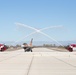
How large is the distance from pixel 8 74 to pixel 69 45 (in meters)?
74.1

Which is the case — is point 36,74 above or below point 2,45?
below

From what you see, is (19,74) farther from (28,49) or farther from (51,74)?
(28,49)

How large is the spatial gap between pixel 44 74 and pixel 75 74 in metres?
2.04

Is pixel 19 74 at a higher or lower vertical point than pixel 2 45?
lower

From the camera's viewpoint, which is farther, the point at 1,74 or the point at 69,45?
the point at 69,45

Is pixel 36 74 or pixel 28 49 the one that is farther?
pixel 28 49

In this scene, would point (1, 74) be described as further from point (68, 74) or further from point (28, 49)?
point (28, 49)

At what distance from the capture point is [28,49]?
110 meters

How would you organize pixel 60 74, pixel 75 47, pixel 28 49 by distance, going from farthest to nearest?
pixel 28 49 → pixel 75 47 → pixel 60 74

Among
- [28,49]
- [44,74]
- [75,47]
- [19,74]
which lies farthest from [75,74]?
[28,49]

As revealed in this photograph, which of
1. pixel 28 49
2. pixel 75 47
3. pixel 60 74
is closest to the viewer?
pixel 60 74

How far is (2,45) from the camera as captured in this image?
9556 cm

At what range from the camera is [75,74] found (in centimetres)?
2052

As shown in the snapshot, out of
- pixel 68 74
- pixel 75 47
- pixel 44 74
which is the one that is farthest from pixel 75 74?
pixel 75 47
